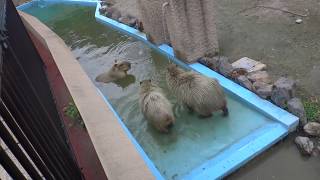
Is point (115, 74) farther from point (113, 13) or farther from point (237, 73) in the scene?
point (113, 13)

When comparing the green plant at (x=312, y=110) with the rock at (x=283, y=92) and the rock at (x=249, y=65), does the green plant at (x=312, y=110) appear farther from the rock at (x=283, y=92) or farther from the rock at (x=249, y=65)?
the rock at (x=249, y=65)

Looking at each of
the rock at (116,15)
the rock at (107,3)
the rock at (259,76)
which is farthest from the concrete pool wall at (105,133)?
the rock at (107,3)

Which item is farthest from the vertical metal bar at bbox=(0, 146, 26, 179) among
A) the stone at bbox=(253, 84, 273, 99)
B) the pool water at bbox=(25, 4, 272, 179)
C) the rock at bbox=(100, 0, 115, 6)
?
the rock at bbox=(100, 0, 115, 6)

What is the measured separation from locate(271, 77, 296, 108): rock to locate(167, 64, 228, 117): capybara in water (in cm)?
75

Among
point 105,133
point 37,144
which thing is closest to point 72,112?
point 105,133

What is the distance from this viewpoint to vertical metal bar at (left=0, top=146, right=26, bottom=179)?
1921mm

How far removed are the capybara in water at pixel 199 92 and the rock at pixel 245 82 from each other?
689 millimetres

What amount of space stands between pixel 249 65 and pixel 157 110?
219cm

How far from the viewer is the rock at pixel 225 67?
22.2 ft

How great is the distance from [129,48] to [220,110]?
403 centimetres

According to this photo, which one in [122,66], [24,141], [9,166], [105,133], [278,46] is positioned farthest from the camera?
[122,66]

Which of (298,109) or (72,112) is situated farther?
(72,112)

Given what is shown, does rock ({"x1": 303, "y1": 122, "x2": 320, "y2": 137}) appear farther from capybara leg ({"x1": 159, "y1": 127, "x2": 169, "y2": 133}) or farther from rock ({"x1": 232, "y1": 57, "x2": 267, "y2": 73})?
capybara leg ({"x1": 159, "y1": 127, "x2": 169, "y2": 133})

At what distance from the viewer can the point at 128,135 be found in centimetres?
584
